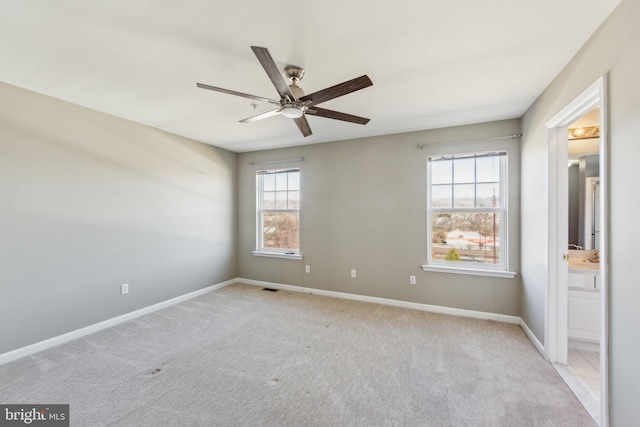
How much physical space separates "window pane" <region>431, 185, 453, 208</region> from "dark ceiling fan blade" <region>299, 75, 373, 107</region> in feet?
7.40

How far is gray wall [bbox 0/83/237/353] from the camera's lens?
227cm

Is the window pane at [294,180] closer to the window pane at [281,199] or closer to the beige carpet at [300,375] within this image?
the window pane at [281,199]

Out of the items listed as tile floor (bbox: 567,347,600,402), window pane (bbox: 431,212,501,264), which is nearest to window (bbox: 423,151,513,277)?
window pane (bbox: 431,212,501,264)

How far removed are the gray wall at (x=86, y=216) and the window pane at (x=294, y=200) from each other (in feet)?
4.73

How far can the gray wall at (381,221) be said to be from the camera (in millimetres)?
3086

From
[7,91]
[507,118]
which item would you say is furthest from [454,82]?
[7,91]

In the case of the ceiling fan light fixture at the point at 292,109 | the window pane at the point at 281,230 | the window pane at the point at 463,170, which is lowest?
the window pane at the point at 281,230

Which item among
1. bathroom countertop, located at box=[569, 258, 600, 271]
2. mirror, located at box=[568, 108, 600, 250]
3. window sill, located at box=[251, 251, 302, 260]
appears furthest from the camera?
window sill, located at box=[251, 251, 302, 260]

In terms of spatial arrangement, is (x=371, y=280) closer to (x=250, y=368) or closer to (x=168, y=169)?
(x=250, y=368)

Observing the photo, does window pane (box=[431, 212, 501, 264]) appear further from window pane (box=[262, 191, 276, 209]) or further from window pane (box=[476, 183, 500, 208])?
window pane (box=[262, 191, 276, 209])

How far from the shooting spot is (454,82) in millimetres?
2150

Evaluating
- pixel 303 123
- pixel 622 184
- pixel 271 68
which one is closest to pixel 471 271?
pixel 622 184

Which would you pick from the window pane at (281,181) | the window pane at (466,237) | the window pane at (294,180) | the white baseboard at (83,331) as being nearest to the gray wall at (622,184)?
the window pane at (466,237)

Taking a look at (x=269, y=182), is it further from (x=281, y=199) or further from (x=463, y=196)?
(x=463, y=196)
